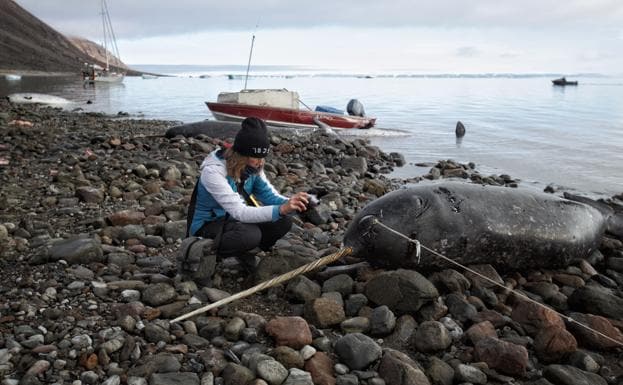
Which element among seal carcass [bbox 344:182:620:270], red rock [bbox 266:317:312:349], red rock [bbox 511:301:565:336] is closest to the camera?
red rock [bbox 266:317:312:349]

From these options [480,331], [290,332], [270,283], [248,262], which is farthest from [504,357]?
[248,262]

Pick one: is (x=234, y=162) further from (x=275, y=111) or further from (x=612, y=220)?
(x=275, y=111)

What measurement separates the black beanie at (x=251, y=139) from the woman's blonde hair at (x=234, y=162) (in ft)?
0.20

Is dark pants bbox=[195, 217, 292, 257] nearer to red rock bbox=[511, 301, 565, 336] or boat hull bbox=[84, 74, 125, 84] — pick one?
red rock bbox=[511, 301, 565, 336]

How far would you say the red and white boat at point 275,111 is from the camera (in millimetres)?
20859

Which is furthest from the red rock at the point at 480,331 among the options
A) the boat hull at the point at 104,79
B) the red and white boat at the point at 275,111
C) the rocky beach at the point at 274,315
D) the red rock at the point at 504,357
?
the boat hull at the point at 104,79

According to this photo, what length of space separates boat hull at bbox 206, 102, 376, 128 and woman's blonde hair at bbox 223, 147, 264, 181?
651 inches

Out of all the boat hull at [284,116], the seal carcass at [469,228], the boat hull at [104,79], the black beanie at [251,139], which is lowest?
the seal carcass at [469,228]

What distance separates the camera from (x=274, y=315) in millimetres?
4176

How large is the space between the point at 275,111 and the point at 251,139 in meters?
17.1

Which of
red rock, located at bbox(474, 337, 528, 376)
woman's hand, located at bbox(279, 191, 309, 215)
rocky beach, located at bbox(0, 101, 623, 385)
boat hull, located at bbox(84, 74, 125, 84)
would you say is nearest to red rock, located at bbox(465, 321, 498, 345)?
rocky beach, located at bbox(0, 101, 623, 385)

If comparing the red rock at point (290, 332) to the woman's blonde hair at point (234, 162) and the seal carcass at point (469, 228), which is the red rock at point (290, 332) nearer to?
the woman's blonde hair at point (234, 162)

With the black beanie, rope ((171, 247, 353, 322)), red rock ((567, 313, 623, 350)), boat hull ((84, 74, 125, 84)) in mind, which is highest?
boat hull ((84, 74, 125, 84))

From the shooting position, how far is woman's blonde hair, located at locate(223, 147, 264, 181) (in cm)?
427
